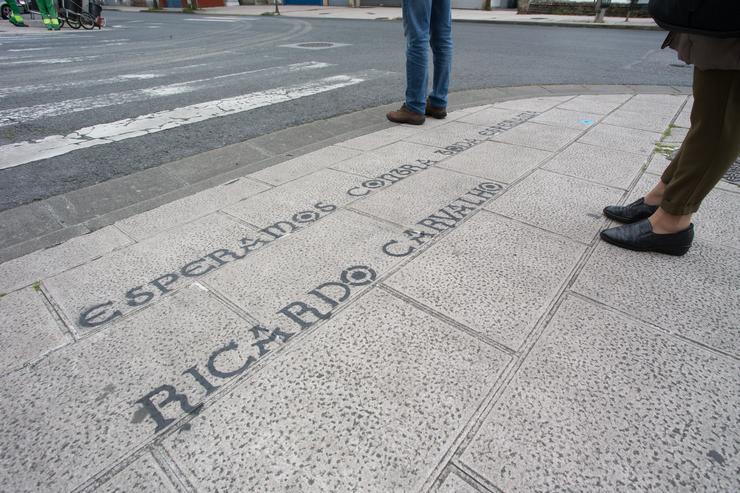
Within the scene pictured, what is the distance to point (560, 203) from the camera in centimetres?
265

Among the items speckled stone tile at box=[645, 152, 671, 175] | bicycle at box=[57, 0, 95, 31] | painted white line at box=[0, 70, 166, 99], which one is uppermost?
bicycle at box=[57, 0, 95, 31]

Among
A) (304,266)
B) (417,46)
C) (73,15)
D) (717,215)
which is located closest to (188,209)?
(304,266)

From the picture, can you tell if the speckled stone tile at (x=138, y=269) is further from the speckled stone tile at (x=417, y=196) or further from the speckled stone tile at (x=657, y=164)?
the speckled stone tile at (x=657, y=164)

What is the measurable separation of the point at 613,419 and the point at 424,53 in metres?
3.69

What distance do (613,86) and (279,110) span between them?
485 cm

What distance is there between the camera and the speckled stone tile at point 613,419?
1.13 metres

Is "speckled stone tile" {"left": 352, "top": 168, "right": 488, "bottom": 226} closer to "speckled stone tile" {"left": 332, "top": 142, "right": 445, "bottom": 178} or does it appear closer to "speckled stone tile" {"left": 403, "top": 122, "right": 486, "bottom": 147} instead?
"speckled stone tile" {"left": 332, "top": 142, "right": 445, "bottom": 178}

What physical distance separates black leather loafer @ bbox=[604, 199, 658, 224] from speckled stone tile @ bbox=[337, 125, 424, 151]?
2.01 meters

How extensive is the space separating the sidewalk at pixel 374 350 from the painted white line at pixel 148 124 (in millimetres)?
1744

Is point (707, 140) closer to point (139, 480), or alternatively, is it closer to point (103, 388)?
point (139, 480)

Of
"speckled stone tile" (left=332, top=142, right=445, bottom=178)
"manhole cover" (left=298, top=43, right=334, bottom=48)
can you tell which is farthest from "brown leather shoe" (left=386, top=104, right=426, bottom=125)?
"manhole cover" (left=298, top=43, right=334, bottom=48)

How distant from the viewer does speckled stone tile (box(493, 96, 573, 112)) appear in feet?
15.9

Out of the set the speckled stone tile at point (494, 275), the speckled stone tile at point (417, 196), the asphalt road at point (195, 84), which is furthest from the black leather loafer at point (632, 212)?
the asphalt road at point (195, 84)

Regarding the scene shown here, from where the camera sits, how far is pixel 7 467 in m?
1.18
